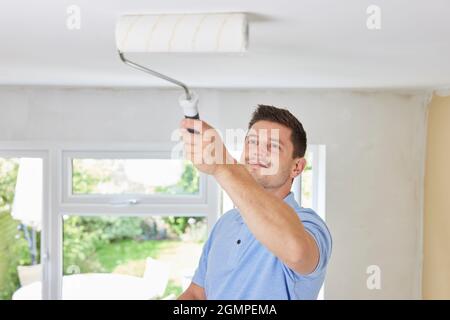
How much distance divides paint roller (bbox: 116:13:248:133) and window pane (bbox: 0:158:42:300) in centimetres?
115

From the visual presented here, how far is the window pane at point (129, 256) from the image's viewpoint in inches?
67.6

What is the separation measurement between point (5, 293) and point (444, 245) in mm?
1302

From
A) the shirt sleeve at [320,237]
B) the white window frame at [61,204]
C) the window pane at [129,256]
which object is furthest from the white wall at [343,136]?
the shirt sleeve at [320,237]

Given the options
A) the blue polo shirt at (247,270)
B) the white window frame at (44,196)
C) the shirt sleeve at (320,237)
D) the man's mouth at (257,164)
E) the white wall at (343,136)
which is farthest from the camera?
the white window frame at (44,196)

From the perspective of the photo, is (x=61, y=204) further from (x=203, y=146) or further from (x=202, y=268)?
(x=203, y=146)

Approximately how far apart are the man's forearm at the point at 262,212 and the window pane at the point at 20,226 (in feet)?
4.16

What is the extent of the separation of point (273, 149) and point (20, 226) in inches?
44.0

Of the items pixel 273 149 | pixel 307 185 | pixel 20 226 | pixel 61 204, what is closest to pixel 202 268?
pixel 273 149

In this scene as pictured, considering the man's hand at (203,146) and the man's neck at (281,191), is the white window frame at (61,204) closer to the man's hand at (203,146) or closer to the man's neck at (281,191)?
the man's neck at (281,191)

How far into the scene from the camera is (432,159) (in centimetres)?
151

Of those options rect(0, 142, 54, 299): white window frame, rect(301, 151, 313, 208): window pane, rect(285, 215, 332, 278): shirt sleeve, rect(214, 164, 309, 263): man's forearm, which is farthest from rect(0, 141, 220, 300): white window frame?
rect(214, 164, 309, 263): man's forearm

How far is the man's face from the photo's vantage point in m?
0.93
